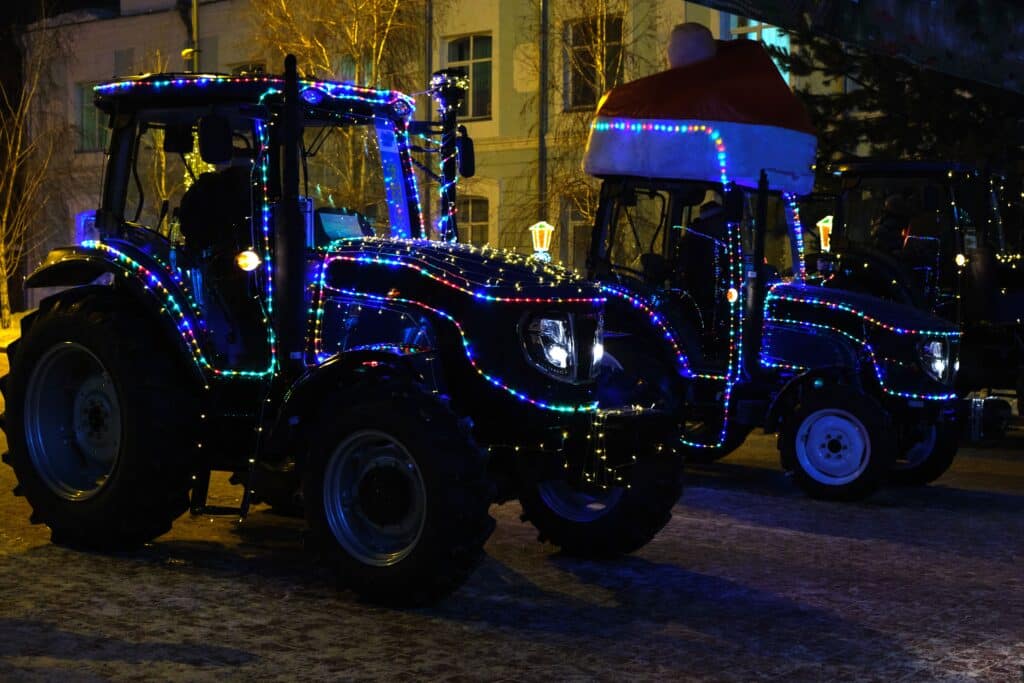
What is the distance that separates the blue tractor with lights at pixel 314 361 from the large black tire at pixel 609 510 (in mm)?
15

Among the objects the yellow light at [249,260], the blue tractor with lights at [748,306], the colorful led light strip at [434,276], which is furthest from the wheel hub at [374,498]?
the blue tractor with lights at [748,306]

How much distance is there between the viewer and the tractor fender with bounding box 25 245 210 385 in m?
8.85

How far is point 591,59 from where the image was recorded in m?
29.9

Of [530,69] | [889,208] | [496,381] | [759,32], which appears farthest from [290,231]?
[530,69]

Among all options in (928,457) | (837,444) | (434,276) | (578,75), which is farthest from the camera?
(578,75)

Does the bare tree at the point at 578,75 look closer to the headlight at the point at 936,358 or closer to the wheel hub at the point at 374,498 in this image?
the headlight at the point at 936,358

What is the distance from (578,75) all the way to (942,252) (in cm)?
1600

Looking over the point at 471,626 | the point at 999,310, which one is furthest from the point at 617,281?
the point at 471,626

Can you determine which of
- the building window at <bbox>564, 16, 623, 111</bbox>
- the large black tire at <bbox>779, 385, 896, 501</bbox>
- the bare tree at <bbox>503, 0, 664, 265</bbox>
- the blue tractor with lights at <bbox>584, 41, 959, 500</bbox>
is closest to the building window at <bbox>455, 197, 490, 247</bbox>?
the bare tree at <bbox>503, 0, 664, 265</bbox>

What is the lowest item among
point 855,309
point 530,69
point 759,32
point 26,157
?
point 855,309

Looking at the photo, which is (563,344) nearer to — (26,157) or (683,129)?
(683,129)

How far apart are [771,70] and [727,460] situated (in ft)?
12.1

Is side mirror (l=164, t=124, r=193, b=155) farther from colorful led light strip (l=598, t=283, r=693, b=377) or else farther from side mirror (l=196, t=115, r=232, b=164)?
colorful led light strip (l=598, t=283, r=693, b=377)

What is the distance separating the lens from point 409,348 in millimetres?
8047
